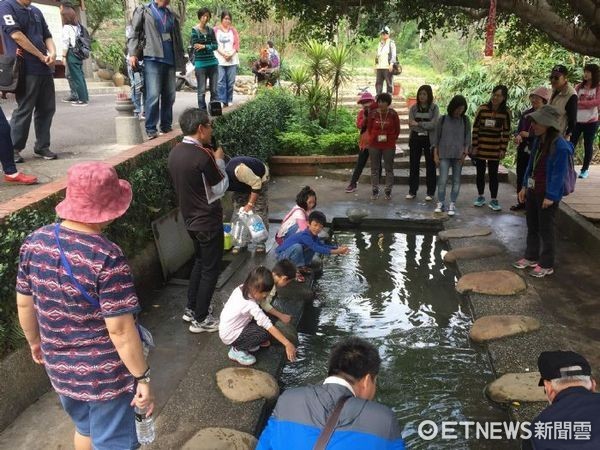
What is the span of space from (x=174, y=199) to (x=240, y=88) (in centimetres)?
1343

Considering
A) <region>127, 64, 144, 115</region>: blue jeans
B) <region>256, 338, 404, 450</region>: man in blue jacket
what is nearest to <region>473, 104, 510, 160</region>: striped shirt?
<region>127, 64, 144, 115</region>: blue jeans

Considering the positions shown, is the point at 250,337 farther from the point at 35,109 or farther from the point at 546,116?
the point at 35,109

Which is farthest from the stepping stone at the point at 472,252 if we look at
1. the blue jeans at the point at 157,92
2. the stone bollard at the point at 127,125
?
the stone bollard at the point at 127,125

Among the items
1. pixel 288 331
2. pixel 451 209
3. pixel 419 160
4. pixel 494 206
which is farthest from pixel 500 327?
pixel 419 160

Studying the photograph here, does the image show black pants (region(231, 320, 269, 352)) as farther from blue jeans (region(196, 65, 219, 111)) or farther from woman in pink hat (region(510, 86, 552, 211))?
blue jeans (region(196, 65, 219, 111))

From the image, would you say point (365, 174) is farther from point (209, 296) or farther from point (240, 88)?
point (240, 88)

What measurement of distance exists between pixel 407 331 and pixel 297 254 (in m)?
1.46

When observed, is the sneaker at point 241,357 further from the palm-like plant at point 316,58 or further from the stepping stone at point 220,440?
the palm-like plant at point 316,58

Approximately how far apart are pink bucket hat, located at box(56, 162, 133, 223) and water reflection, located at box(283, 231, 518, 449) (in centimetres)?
251

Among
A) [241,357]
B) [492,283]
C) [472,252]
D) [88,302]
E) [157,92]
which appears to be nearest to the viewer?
[88,302]

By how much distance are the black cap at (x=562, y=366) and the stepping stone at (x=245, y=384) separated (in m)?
1.94

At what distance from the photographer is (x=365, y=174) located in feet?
33.0

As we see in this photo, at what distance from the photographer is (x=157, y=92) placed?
672cm

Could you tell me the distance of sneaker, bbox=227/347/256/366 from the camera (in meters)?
4.07
